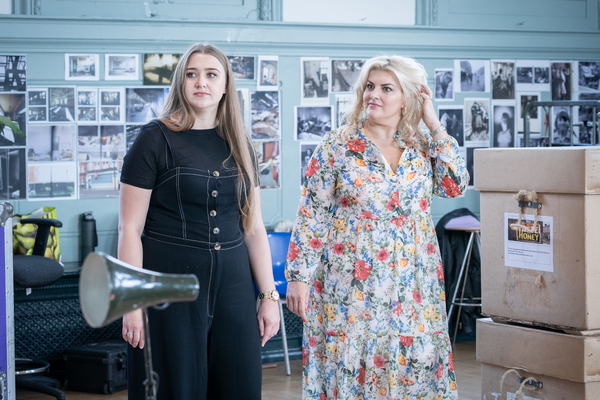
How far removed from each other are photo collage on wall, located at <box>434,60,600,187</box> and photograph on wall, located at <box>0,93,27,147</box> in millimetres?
2779

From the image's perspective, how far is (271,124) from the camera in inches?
183

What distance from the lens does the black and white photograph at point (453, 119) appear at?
5051 mm

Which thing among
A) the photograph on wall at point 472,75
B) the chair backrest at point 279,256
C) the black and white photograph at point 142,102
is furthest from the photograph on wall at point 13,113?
the photograph on wall at point 472,75

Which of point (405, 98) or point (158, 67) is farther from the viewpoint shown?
point (158, 67)

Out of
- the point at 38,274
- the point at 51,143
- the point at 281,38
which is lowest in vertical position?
the point at 38,274

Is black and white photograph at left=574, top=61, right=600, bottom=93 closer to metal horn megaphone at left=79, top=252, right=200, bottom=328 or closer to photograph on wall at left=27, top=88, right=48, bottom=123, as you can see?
photograph on wall at left=27, top=88, right=48, bottom=123

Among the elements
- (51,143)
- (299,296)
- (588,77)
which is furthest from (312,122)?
(299,296)

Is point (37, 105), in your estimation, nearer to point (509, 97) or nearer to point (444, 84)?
point (444, 84)

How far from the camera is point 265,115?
4.64 metres

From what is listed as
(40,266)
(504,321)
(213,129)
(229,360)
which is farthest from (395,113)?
(40,266)

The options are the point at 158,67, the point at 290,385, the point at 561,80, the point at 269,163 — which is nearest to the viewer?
the point at 290,385

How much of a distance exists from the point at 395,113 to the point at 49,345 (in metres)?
2.80

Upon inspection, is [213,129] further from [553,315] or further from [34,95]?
[34,95]

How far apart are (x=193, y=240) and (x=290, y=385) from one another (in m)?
2.34
